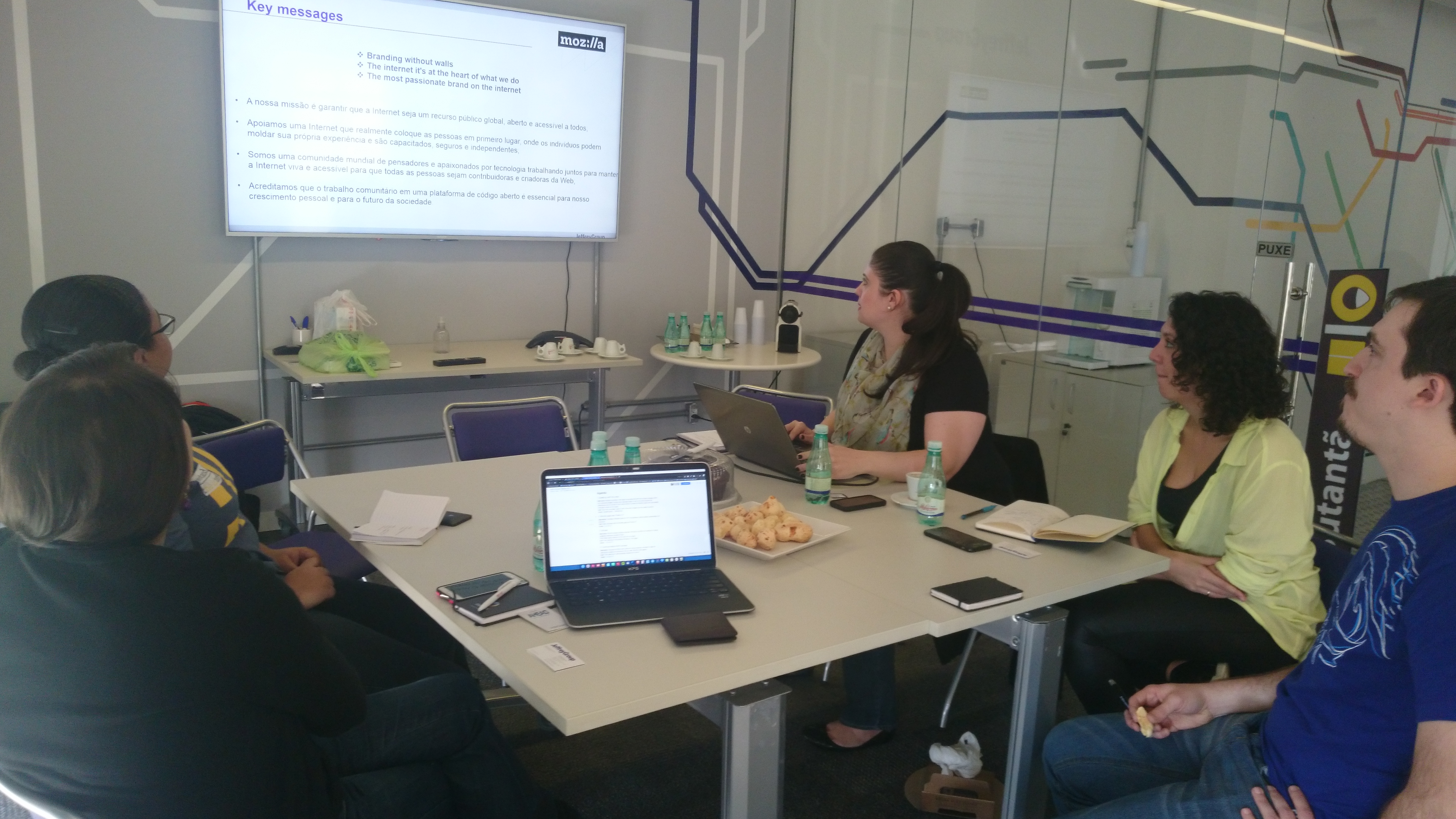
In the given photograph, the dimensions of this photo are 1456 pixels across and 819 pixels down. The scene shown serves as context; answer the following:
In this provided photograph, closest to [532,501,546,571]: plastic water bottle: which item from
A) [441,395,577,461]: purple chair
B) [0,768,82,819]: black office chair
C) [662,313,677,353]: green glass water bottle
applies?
[0,768,82,819]: black office chair

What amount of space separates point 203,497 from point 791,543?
3.80ft

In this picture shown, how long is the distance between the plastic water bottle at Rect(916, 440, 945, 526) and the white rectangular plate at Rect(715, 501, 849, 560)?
0.18 metres

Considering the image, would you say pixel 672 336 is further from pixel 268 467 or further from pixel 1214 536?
pixel 1214 536

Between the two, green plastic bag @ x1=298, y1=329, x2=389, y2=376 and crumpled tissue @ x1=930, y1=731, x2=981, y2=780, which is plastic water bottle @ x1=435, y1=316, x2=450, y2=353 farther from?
crumpled tissue @ x1=930, y1=731, x2=981, y2=780

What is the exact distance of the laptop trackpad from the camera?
61.9 inches

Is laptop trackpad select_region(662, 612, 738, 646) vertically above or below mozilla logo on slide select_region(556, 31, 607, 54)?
below

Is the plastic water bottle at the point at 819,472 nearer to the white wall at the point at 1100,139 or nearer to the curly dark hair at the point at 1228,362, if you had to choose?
the curly dark hair at the point at 1228,362

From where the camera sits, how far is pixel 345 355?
12.4 ft

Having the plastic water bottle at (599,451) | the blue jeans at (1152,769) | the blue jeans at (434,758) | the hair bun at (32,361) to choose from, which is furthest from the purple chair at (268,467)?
the blue jeans at (1152,769)

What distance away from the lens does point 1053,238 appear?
405 centimetres

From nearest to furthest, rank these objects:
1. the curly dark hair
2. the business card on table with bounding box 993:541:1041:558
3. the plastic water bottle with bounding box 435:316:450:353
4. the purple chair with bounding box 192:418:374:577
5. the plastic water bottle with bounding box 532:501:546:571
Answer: the plastic water bottle with bounding box 532:501:546:571
the business card on table with bounding box 993:541:1041:558
the curly dark hair
the purple chair with bounding box 192:418:374:577
the plastic water bottle with bounding box 435:316:450:353

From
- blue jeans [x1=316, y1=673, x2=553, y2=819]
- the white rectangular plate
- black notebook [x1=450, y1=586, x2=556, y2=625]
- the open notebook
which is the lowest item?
blue jeans [x1=316, y1=673, x2=553, y2=819]

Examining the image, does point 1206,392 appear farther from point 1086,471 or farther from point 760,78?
point 760,78

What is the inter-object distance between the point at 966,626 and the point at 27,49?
3.76 meters
